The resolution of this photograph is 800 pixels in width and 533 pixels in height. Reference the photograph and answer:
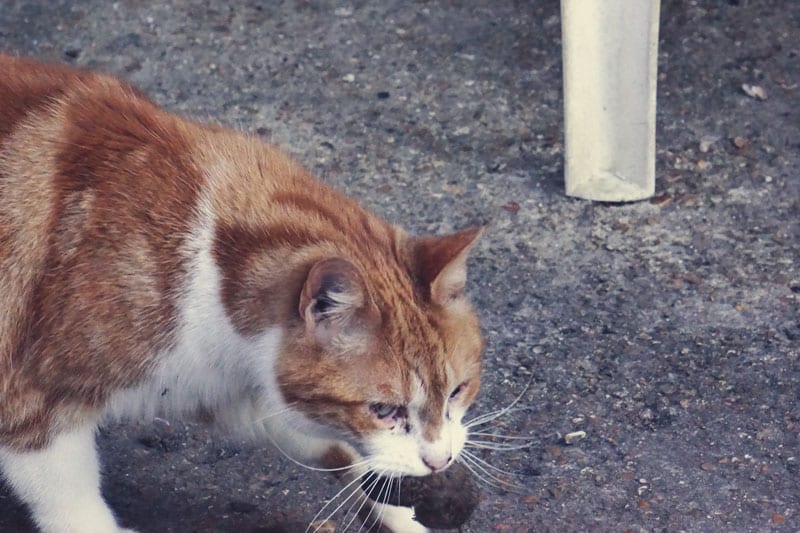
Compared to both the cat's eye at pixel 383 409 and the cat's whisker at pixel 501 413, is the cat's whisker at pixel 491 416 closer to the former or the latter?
the cat's whisker at pixel 501 413

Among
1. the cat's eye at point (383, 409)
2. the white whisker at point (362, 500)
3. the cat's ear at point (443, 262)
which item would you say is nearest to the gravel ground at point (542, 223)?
the white whisker at point (362, 500)

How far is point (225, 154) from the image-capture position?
9.43 ft

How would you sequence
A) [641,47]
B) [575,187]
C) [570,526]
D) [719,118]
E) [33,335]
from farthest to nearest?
[719,118] < [575,187] < [641,47] < [570,526] < [33,335]

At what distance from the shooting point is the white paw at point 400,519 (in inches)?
120

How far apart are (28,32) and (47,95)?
2.53 m

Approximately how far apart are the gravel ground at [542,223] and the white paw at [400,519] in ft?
0.48

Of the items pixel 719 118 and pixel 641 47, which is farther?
pixel 719 118

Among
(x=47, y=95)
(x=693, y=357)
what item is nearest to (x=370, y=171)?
(x=693, y=357)

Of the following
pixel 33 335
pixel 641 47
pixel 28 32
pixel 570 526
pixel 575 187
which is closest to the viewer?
pixel 33 335

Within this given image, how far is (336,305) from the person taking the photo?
2.58 meters

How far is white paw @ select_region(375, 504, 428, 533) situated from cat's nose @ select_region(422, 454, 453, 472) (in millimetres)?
380

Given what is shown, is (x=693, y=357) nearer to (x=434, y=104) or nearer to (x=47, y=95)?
(x=434, y=104)

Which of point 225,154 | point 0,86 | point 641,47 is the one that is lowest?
point 641,47

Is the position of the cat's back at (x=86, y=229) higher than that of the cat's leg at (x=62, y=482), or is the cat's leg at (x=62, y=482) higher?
the cat's back at (x=86, y=229)
